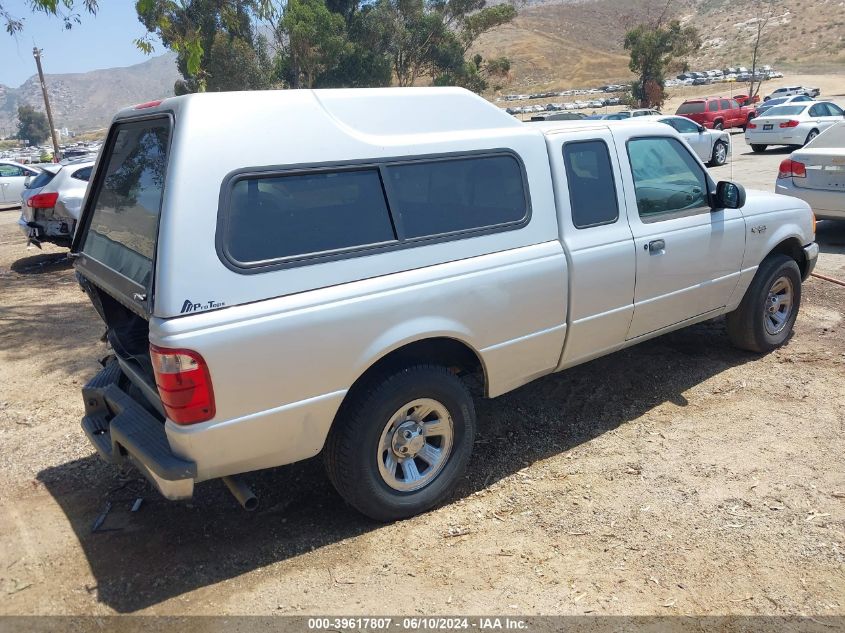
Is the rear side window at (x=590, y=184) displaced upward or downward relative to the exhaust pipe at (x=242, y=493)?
upward

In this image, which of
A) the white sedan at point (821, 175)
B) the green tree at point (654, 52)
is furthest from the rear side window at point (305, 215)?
the green tree at point (654, 52)

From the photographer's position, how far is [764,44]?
84.8 meters

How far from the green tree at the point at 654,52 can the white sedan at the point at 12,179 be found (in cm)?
3763

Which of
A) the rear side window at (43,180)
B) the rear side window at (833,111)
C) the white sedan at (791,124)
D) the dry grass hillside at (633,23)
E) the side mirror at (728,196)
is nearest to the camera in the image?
the side mirror at (728,196)

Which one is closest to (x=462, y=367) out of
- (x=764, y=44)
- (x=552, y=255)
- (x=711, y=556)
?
(x=552, y=255)

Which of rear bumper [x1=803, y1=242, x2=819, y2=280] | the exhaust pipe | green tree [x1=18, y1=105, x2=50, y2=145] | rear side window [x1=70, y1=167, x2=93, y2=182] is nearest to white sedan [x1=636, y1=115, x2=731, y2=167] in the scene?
rear bumper [x1=803, y1=242, x2=819, y2=280]

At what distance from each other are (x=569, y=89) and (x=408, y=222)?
7575 centimetres

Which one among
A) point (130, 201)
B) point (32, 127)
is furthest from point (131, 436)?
point (32, 127)

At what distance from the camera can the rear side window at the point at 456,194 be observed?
354 centimetres

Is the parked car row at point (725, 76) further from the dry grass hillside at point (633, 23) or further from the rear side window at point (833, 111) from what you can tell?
the rear side window at point (833, 111)

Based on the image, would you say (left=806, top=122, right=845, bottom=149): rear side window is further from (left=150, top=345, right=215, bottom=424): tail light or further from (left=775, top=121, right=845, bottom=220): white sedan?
(left=150, top=345, right=215, bottom=424): tail light

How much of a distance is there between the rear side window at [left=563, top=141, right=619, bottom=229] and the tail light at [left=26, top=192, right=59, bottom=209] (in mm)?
8664

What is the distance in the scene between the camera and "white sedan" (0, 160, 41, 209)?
19.3 m

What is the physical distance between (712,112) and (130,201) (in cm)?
3051
